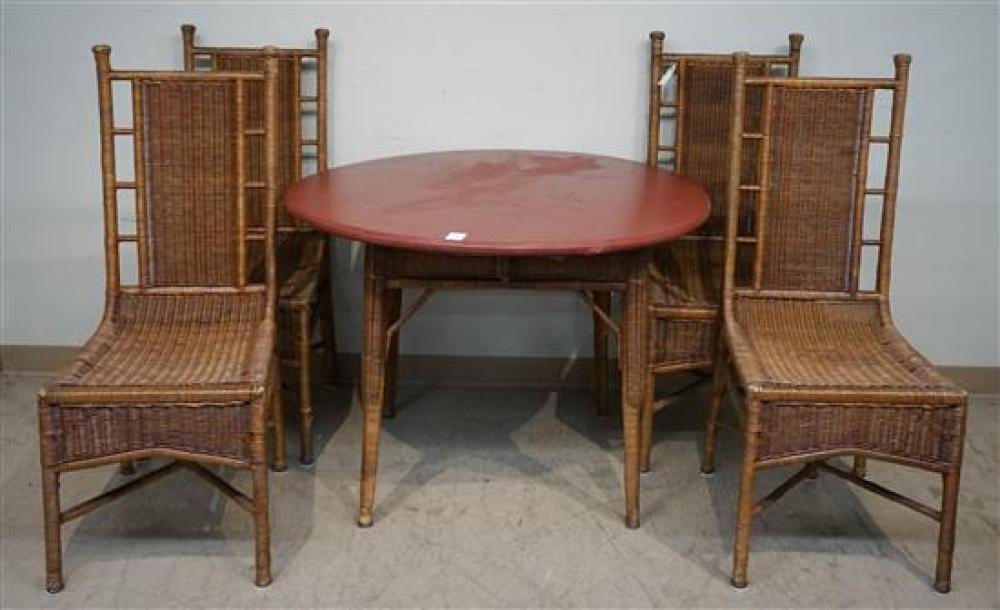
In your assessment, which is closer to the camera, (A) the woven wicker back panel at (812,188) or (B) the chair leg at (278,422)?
(A) the woven wicker back panel at (812,188)

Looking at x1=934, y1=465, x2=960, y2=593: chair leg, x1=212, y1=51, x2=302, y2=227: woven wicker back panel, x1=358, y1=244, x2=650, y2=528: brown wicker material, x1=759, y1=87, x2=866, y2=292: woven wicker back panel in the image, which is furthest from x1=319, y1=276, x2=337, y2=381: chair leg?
x1=934, y1=465, x2=960, y2=593: chair leg

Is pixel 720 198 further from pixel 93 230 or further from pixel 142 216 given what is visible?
pixel 93 230

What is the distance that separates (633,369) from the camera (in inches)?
105

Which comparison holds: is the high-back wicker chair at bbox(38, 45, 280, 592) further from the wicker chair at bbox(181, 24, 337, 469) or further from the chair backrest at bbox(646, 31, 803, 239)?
the chair backrest at bbox(646, 31, 803, 239)

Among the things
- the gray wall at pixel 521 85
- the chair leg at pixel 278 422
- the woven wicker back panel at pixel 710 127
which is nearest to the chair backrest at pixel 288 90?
the gray wall at pixel 521 85

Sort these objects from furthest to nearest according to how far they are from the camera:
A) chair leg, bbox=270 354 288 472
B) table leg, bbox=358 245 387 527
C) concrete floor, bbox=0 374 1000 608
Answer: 1. chair leg, bbox=270 354 288 472
2. table leg, bbox=358 245 387 527
3. concrete floor, bbox=0 374 1000 608

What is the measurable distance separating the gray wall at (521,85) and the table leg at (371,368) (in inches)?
34.0

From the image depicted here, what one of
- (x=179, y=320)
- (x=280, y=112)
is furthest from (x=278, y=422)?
(x=280, y=112)

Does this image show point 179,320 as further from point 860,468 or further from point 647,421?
point 860,468

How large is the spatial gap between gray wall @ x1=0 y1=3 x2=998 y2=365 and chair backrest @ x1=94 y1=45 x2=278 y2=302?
0.67 m

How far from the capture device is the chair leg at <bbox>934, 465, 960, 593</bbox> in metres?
2.40

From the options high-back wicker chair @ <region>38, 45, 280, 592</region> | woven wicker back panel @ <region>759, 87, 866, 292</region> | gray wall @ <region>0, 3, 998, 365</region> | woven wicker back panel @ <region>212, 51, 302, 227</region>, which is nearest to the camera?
high-back wicker chair @ <region>38, 45, 280, 592</region>

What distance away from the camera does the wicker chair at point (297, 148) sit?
300cm

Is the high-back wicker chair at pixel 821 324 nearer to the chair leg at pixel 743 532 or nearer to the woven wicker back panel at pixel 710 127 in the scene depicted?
the chair leg at pixel 743 532
